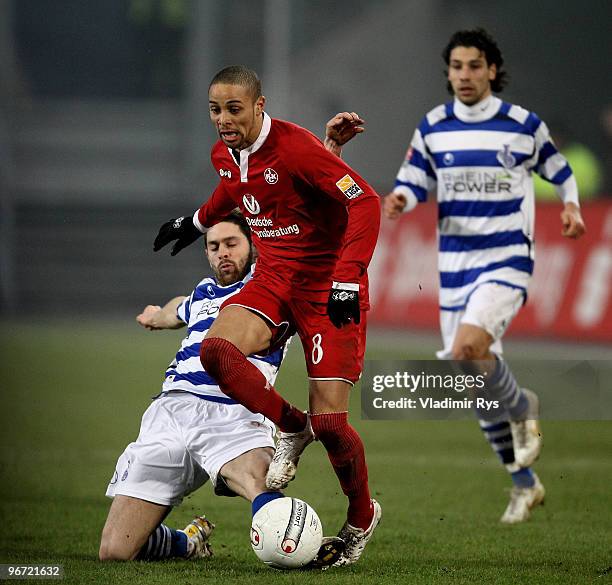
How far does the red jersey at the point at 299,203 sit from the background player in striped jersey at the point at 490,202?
4.95ft

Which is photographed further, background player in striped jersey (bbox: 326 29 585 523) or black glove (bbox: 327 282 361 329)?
background player in striped jersey (bbox: 326 29 585 523)

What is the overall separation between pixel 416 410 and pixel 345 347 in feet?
4.28

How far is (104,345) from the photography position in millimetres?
13875

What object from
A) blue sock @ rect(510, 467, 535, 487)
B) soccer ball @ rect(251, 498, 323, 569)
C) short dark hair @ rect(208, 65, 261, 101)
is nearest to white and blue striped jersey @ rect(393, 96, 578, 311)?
blue sock @ rect(510, 467, 535, 487)

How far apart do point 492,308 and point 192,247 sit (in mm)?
8465

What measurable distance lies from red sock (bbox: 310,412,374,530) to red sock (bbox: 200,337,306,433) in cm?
16

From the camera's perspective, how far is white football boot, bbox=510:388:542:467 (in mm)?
6223

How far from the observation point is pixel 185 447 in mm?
4934

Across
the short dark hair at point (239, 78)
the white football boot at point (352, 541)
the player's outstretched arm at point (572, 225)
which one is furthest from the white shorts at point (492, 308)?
the short dark hair at point (239, 78)

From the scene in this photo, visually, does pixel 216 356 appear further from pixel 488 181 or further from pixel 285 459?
pixel 488 181

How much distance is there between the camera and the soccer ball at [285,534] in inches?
174

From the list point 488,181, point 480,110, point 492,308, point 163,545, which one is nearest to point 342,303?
point 163,545

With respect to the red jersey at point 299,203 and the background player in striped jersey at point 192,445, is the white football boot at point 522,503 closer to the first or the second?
the background player in striped jersey at point 192,445

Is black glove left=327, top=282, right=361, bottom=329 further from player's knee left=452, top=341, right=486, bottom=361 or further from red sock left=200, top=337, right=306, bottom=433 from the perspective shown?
player's knee left=452, top=341, right=486, bottom=361
